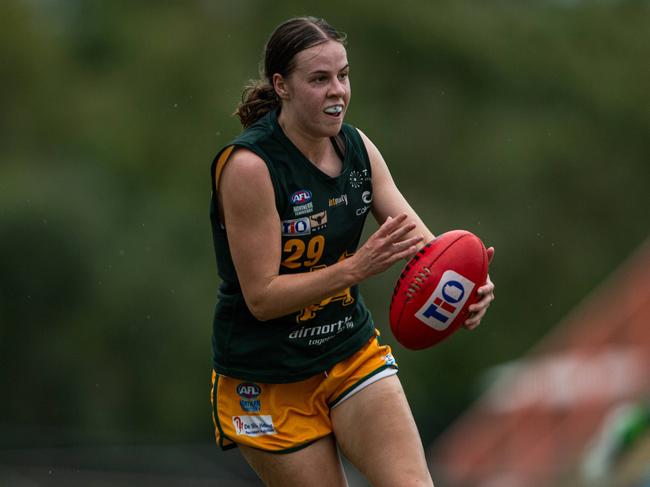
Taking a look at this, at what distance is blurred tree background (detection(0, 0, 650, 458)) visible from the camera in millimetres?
20281

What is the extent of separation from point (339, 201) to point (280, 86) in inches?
18.4

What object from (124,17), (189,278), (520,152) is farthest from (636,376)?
(124,17)

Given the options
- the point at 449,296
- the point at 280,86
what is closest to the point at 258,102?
the point at 280,86

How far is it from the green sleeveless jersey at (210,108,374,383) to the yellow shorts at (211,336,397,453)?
5 centimetres

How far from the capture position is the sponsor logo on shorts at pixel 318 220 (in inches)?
186

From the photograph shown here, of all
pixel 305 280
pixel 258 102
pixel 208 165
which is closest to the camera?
pixel 305 280

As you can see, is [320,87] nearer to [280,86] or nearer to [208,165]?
[280,86]

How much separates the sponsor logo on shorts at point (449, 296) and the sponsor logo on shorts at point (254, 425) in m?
0.72

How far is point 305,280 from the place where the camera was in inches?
182

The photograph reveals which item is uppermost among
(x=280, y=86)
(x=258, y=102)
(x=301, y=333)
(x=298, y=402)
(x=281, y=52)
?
(x=281, y=52)

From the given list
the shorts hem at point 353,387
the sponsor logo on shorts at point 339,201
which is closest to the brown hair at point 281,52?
the sponsor logo on shorts at point 339,201

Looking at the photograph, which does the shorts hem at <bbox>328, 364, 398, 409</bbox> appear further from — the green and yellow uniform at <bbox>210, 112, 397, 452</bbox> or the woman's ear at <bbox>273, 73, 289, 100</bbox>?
the woman's ear at <bbox>273, 73, 289, 100</bbox>

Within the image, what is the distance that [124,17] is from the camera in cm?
2383

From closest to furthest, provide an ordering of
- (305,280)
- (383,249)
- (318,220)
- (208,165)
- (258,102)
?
(383,249) → (305,280) → (318,220) → (258,102) → (208,165)
